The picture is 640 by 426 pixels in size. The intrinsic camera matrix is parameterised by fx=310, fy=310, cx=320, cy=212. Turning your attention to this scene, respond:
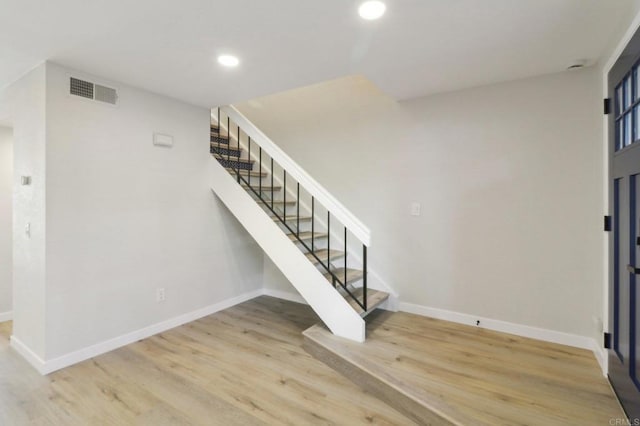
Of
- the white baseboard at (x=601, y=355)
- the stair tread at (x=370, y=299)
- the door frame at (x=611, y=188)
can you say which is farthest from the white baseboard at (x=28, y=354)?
the white baseboard at (x=601, y=355)

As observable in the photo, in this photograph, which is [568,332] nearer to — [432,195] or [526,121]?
[432,195]

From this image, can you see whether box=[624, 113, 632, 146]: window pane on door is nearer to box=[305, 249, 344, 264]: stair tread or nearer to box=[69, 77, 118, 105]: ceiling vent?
box=[305, 249, 344, 264]: stair tread

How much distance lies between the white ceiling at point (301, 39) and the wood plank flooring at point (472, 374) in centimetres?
223

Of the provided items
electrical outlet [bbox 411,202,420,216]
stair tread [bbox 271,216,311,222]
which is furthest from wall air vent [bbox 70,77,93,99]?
electrical outlet [bbox 411,202,420,216]

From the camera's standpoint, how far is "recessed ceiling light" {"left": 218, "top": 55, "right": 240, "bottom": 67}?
228 centimetres

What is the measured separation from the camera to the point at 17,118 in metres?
2.56

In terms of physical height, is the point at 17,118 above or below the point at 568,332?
above

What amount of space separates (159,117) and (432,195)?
9.23 feet

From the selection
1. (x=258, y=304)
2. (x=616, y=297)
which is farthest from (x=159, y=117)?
(x=616, y=297)

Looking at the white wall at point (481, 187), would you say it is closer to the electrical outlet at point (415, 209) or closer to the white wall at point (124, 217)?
the electrical outlet at point (415, 209)

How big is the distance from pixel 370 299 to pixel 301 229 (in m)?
1.19

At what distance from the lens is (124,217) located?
2.76 meters

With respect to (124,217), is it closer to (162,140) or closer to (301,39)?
(162,140)

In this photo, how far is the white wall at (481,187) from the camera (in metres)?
2.54
